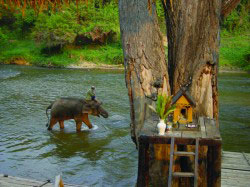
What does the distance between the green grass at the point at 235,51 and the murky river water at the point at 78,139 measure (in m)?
9.52

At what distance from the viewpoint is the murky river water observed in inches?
274

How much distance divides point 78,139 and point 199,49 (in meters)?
4.81

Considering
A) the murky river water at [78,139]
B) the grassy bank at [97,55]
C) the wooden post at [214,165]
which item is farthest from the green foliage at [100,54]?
the wooden post at [214,165]

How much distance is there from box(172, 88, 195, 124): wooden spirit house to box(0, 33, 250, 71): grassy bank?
75.4 ft

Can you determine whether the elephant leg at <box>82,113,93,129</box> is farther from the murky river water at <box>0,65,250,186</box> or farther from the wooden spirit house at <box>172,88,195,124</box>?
the wooden spirit house at <box>172,88,195,124</box>

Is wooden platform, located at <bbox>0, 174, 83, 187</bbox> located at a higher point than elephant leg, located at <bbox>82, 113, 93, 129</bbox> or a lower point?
higher

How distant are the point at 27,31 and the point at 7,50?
5.23 m

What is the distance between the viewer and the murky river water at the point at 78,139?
695 cm

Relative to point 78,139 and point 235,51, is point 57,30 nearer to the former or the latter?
point 235,51

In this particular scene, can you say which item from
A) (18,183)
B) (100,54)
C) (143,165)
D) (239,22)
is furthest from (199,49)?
(239,22)

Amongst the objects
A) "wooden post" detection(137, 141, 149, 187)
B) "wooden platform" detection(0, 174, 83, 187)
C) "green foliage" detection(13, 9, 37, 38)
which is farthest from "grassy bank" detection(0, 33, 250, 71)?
"wooden post" detection(137, 141, 149, 187)

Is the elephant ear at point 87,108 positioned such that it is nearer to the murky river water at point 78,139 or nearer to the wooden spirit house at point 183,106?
the murky river water at point 78,139

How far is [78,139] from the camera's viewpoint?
30.1 feet

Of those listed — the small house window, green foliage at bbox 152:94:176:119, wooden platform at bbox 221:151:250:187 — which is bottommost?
wooden platform at bbox 221:151:250:187
